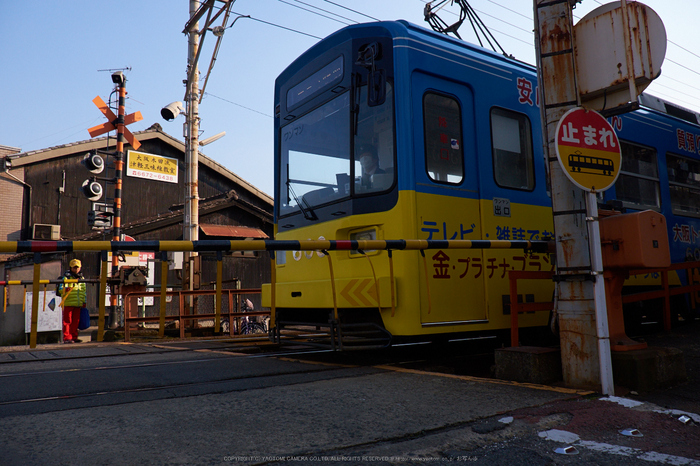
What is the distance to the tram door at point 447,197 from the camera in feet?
14.8

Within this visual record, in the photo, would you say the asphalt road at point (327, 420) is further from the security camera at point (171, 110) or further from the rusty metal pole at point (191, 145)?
the security camera at point (171, 110)

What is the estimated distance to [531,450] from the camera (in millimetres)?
2354

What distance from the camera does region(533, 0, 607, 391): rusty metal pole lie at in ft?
11.9

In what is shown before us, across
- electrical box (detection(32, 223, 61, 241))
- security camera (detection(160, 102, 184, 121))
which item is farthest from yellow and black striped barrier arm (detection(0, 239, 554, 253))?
electrical box (detection(32, 223, 61, 241))

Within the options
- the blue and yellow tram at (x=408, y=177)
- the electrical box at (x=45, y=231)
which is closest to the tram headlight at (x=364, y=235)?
the blue and yellow tram at (x=408, y=177)

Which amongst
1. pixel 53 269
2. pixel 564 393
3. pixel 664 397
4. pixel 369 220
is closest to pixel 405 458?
pixel 564 393

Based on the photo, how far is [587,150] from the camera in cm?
370

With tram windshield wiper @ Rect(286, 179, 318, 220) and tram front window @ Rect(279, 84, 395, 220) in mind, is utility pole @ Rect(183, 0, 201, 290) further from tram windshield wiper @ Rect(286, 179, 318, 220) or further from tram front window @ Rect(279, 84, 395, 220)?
tram windshield wiper @ Rect(286, 179, 318, 220)

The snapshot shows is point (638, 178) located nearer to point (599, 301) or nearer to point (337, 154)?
point (599, 301)

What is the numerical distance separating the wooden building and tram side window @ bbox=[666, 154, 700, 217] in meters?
13.0

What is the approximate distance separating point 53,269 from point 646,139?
11.8 metres

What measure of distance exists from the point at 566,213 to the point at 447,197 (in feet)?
3.89

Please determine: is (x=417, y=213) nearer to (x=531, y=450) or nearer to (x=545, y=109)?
(x=545, y=109)

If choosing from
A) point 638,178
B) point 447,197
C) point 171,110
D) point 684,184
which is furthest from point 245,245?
point 171,110
